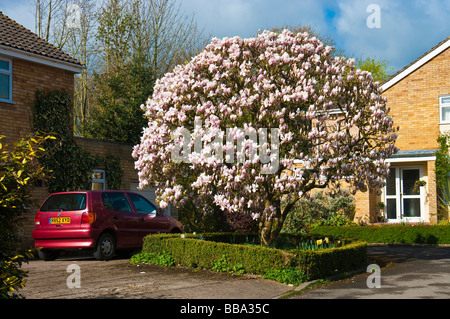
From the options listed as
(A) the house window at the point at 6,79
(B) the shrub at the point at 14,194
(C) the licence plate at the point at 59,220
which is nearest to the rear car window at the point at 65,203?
(C) the licence plate at the point at 59,220

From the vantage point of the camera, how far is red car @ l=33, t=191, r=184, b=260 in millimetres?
12688

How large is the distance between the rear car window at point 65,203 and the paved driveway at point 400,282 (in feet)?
21.3

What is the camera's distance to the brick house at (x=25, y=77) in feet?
54.8

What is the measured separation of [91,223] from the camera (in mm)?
12648

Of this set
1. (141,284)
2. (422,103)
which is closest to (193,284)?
(141,284)

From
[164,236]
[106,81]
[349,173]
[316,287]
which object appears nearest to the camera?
[316,287]

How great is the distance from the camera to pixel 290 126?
11.2 m

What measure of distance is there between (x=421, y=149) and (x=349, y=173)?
12933 millimetres

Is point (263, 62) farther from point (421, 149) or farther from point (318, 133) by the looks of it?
point (421, 149)

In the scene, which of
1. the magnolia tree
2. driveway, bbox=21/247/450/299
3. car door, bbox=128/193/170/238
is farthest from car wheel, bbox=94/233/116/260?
the magnolia tree

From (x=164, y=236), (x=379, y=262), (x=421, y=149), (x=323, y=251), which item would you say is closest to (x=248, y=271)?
(x=323, y=251)

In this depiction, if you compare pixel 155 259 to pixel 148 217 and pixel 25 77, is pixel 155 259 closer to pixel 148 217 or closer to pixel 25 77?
pixel 148 217

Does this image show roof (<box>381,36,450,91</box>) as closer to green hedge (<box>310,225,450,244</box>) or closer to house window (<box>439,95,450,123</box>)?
house window (<box>439,95,450,123</box>)

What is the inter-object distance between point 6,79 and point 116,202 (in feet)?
21.0
